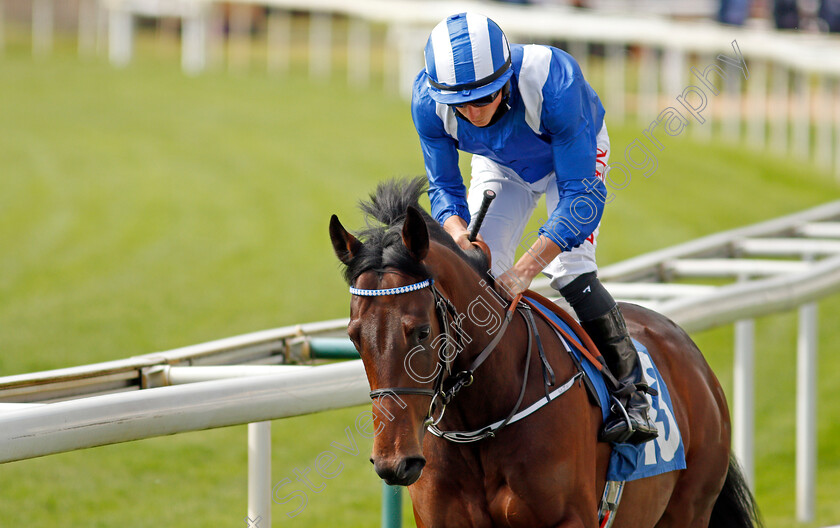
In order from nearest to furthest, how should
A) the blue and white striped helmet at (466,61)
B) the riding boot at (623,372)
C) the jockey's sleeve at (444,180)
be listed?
the blue and white striped helmet at (466,61), the riding boot at (623,372), the jockey's sleeve at (444,180)

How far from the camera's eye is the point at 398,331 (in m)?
2.48

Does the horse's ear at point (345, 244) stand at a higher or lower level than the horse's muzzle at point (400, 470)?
higher

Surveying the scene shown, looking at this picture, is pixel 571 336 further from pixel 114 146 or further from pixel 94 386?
pixel 114 146

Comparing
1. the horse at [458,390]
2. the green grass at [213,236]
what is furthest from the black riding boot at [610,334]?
the green grass at [213,236]

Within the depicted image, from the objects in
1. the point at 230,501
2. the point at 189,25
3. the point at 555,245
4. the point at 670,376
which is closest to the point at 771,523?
the point at 670,376

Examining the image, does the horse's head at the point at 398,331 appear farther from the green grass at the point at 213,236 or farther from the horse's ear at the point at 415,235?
the green grass at the point at 213,236

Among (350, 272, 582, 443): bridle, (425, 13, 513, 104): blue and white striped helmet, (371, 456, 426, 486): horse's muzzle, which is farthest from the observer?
(425, 13, 513, 104): blue and white striped helmet

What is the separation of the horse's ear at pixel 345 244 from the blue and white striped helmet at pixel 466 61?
0.57 meters

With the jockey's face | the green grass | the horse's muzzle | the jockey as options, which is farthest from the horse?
the green grass

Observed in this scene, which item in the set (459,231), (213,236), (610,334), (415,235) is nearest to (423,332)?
(415,235)

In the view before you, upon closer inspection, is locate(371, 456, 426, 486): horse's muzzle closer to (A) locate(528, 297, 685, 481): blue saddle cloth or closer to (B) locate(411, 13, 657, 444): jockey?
(B) locate(411, 13, 657, 444): jockey

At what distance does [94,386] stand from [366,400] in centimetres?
87

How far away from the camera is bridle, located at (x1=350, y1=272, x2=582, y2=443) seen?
99.1 inches

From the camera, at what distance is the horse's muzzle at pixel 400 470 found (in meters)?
2.41
